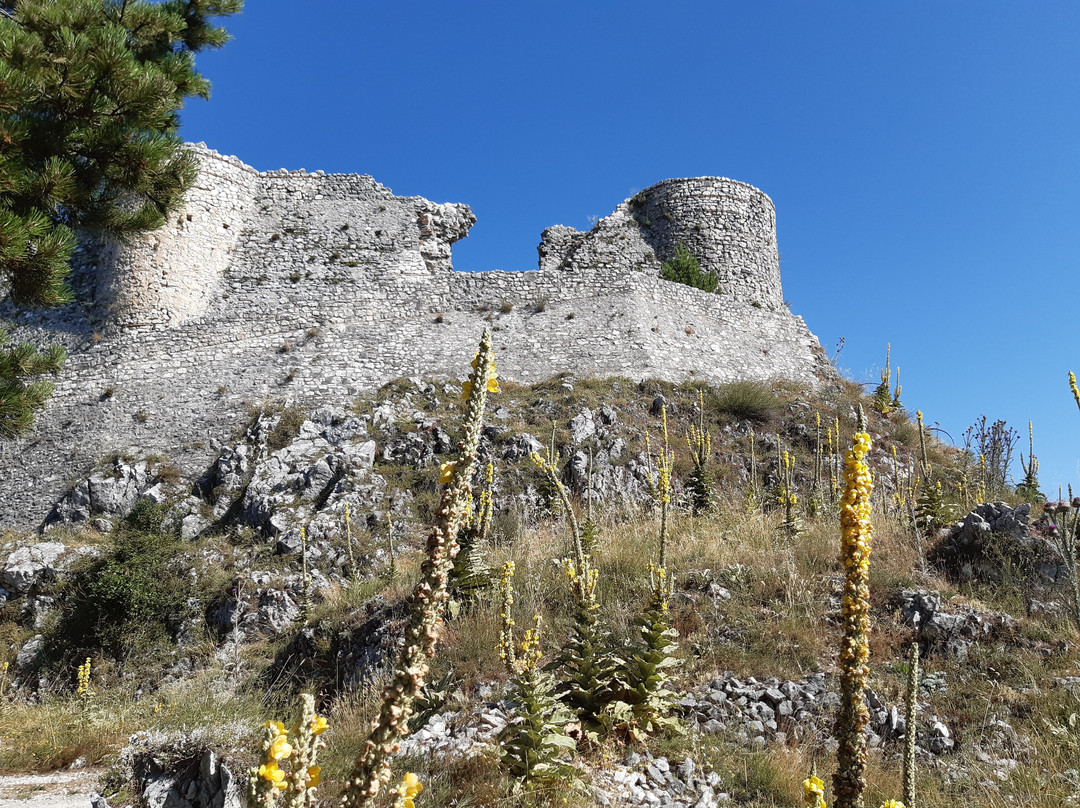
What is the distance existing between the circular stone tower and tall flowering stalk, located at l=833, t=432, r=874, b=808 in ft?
60.9

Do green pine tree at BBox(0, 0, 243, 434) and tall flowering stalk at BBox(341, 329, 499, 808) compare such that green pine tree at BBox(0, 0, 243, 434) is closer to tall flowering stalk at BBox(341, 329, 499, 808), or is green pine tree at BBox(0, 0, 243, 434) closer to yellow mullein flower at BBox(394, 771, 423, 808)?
tall flowering stalk at BBox(341, 329, 499, 808)

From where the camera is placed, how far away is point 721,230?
69.8ft

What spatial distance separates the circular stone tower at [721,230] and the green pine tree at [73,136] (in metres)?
16.4

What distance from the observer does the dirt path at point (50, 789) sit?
5.36 metres

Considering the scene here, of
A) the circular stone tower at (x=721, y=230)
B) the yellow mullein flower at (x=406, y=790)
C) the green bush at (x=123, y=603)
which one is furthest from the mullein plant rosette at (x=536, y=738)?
the circular stone tower at (x=721, y=230)

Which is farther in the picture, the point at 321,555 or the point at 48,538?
the point at 48,538

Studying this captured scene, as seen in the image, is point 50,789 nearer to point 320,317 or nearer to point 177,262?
point 320,317

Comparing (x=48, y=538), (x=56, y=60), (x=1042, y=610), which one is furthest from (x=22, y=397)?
(x=1042, y=610)

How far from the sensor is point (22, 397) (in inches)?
265

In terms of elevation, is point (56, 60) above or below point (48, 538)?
above

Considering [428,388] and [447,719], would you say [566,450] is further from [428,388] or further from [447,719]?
[447,719]

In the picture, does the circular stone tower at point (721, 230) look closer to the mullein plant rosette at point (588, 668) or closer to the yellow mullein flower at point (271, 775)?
the mullein plant rosette at point (588, 668)

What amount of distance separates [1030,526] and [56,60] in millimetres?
11358

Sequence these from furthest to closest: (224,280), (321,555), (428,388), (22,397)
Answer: (224,280), (428,388), (321,555), (22,397)
